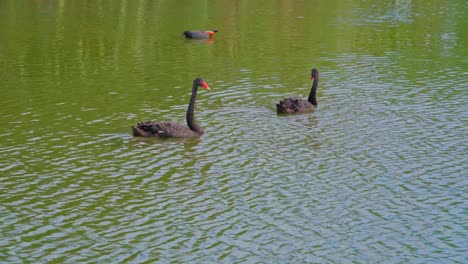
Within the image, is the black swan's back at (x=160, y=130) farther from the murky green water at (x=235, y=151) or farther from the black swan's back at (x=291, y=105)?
the black swan's back at (x=291, y=105)

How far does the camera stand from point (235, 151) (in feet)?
51.2

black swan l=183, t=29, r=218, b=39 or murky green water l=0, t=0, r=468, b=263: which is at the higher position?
black swan l=183, t=29, r=218, b=39

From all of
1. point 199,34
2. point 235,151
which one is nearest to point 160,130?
point 235,151

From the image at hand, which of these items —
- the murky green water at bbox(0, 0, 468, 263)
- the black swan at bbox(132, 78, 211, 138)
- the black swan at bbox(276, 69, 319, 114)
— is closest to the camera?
the murky green water at bbox(0, 0, 468, 263)

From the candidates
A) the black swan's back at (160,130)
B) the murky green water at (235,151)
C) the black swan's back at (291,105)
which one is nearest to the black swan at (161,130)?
the black swan's back at (160,130)

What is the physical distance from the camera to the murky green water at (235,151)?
1141 cm

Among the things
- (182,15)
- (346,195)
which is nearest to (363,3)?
(182,15)

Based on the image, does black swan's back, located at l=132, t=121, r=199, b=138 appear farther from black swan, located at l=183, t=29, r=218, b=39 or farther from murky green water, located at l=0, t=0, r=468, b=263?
Result: black swan, located at l=183, t=29, r=218, b=39

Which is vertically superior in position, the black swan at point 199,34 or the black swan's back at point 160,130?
the black swan at point 199,34

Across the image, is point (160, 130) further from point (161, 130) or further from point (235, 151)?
point (235, 151)

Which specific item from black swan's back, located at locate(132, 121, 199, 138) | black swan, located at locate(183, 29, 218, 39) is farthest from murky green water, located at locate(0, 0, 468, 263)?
black swan, located at locate(183, 29, 218, 39)

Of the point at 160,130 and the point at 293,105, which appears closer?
the point at 160,130

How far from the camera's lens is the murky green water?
11.4 metres

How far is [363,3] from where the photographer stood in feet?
129
